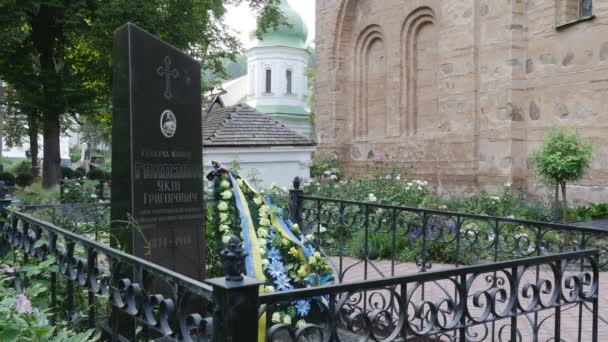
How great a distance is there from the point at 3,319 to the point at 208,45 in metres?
19.3

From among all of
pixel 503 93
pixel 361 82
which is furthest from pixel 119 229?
pixel 361 82

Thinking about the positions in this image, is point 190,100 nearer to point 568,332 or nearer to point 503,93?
point 568,332

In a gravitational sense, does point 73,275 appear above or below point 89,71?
below

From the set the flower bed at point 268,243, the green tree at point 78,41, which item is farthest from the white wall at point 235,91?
the flower bed at point 268,243

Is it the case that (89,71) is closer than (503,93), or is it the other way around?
(503,93)

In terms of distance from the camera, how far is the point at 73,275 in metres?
3.34

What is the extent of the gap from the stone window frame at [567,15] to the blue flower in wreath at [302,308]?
10850 millimetres

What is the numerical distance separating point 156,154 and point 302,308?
5.43 ft

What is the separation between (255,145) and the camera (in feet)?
44.9

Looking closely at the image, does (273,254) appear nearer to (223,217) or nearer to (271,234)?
(271,234)

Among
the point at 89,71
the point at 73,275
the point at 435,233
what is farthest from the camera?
the point at 89,71

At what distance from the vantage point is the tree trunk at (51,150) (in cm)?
1947

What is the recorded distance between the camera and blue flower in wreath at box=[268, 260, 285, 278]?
436 cm

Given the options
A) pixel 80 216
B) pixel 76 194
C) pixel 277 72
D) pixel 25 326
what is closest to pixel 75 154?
pixel 277 72
